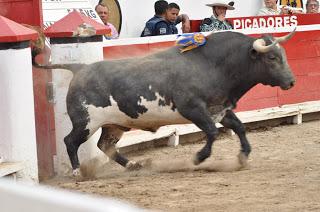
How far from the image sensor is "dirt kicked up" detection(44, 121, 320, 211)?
16.6 feet

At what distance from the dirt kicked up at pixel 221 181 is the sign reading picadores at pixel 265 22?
2.68m

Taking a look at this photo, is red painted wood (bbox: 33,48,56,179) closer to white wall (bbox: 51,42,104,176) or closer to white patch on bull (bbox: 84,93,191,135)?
white wall (bbox: 51,42,104,176)

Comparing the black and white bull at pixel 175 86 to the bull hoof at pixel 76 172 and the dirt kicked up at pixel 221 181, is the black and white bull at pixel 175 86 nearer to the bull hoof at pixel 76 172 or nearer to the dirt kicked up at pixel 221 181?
the bull hoof at pixel 76 172

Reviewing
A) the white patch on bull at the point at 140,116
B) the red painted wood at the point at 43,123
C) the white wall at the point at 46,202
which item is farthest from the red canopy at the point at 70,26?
the white wall at the point at 46,202

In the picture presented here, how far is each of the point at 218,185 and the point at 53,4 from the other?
3.04m

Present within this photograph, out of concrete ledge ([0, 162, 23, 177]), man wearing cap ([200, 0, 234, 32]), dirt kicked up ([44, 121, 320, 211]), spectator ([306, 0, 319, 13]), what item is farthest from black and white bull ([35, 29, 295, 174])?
spectator ([306, 0, 319, 13])

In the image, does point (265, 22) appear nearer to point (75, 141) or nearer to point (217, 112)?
point (217, 112)

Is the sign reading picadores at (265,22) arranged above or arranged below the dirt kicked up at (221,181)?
above

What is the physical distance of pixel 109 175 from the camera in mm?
6910

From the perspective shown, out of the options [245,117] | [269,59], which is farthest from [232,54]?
[245,117]

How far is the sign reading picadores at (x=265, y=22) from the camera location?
1113cm

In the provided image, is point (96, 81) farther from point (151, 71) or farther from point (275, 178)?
point (275, 178)

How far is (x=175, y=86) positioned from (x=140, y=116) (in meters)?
0.38

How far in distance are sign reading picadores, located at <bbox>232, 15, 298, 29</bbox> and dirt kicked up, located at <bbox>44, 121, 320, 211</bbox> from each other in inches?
105
